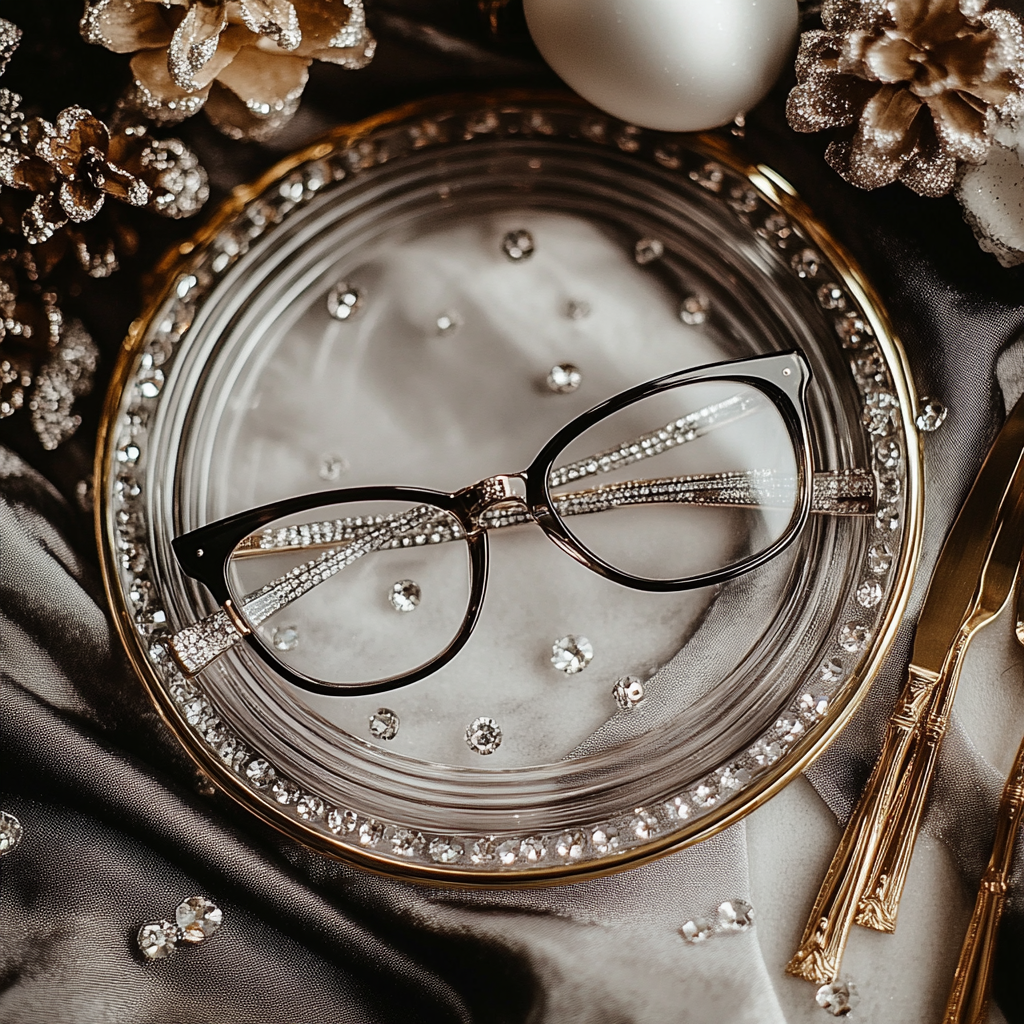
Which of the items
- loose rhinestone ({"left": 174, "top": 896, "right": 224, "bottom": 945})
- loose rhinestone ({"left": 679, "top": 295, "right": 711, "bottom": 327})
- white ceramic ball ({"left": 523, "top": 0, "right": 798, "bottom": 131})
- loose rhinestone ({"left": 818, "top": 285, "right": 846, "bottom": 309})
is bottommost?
loose rhinestone ({"left": 174, "top": 896, "right": 224, "bottom": 945})

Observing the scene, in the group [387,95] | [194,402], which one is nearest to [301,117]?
[387,95]

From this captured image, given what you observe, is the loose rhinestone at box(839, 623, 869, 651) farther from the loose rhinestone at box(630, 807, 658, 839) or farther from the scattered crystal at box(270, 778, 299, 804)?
the scattered crystal at box(270, 778, 299, 804)

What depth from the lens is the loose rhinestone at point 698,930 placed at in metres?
0.39

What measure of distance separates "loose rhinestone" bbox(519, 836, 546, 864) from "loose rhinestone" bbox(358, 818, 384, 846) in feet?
0.20

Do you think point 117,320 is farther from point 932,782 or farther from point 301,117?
point 932,782

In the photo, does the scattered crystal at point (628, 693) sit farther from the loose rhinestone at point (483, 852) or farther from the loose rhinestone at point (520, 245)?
the loose rhinestone at point (520, 245)

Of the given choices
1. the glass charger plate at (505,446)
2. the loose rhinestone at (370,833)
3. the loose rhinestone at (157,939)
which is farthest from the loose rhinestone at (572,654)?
the loose rhinestone at (157,939)

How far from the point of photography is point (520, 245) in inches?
15.8

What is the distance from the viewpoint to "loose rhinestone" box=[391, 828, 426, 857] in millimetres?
372

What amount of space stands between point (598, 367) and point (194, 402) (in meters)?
0.19

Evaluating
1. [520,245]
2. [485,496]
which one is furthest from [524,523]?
[520,245]

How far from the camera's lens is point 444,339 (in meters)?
0.40

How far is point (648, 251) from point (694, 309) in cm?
3

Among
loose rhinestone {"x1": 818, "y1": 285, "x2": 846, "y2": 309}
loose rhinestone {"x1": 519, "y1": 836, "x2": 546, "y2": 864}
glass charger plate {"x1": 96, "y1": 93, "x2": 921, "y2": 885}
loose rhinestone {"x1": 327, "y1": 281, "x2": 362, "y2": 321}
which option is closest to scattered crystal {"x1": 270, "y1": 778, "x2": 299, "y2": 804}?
glass charger plate {"x1": 96, "y1": 93, "x2": 921, "y2": 885}
